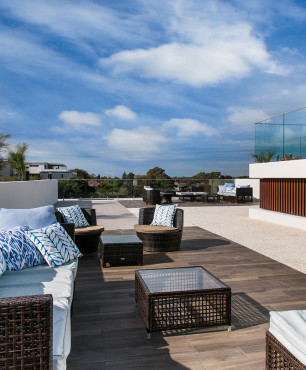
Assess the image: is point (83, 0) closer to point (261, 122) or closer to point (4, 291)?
point (261, 122)

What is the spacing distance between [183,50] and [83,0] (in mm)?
4415

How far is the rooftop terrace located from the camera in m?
2.21

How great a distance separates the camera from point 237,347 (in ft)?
7.66

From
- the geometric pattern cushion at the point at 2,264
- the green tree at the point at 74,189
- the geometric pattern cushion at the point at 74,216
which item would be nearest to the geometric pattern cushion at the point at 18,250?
the geometric pattern cushion at the point at 2,264

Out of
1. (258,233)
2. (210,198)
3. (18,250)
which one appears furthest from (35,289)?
(210,198)

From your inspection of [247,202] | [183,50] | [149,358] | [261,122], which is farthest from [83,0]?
[247,202]

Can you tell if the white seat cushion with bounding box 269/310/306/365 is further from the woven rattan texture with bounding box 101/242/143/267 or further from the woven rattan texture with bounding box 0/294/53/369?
the woven rattan texture with bounding box 101/242/143/267

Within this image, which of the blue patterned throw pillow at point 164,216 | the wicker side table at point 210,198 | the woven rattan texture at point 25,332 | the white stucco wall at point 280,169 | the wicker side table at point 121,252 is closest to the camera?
the woven rattan texture at point 25,332

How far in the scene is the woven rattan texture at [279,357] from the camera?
155 centimetres

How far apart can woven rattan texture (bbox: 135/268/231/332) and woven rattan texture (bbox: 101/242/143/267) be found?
1731 mm

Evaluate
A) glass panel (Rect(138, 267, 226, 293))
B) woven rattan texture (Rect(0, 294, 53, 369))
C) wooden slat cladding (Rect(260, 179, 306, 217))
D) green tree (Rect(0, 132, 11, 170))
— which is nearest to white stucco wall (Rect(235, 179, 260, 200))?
wooden slat cladding (Rect(260, 179, 306, 217))

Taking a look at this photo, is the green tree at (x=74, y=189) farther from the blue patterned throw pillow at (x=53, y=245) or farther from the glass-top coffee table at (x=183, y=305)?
the glass-top coffee table at (x=183, y=305)

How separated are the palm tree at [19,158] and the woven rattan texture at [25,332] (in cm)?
1087

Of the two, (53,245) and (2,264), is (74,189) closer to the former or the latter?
(53,245)
